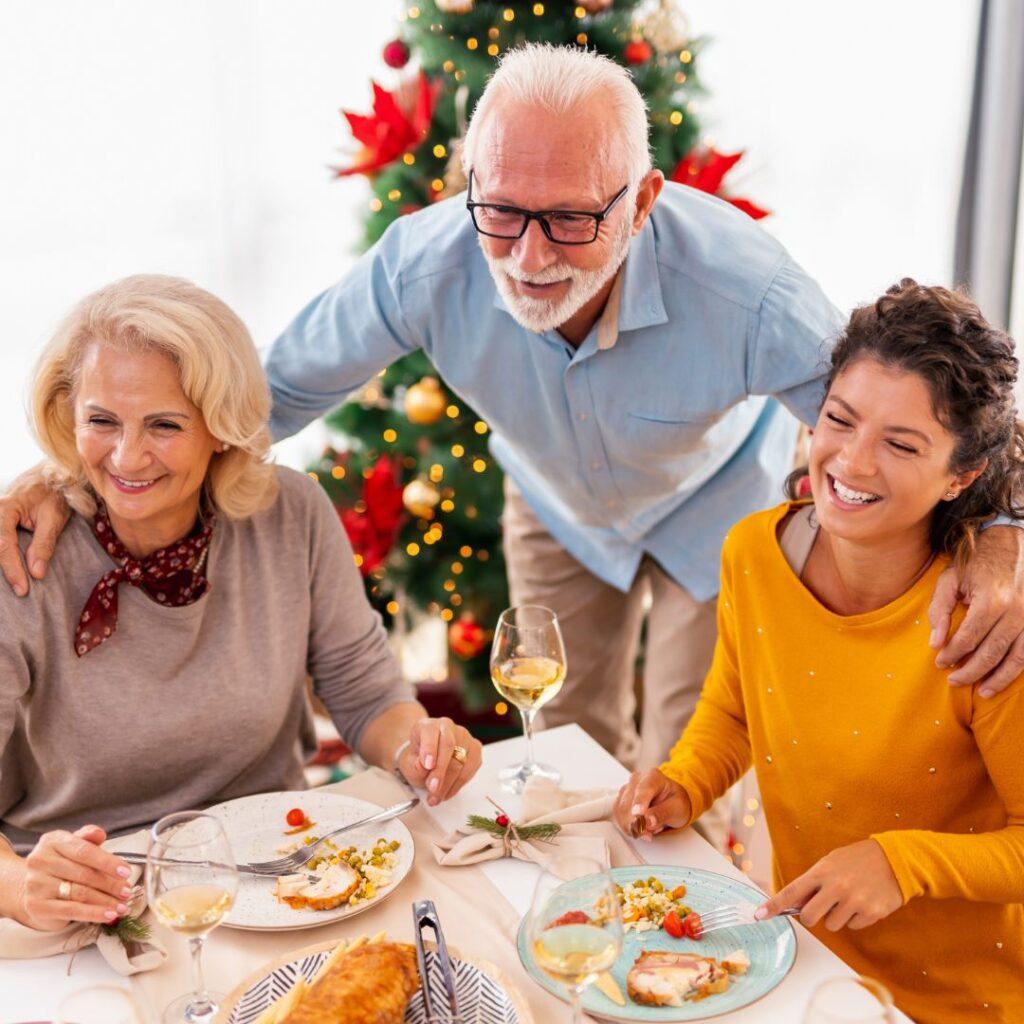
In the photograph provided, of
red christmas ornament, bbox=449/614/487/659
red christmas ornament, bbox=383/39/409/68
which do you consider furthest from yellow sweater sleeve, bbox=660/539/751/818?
red christmas ornament, bbox=383/39/409/68

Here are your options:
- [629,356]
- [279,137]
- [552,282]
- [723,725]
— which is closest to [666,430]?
[629,356]

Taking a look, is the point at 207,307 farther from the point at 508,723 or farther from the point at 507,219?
the point at 508,723

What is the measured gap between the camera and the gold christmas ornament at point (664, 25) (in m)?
2.83

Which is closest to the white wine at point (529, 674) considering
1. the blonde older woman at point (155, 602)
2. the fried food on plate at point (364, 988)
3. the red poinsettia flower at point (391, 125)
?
the blonde older woman at point (155, 602)

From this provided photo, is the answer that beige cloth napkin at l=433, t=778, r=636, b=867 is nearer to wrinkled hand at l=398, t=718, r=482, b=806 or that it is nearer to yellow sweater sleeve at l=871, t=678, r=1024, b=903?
wrinkled hand at l=398, t=718, r=482, b=806

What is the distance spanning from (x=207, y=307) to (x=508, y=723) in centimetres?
211

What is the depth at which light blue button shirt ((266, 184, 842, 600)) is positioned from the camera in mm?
2043

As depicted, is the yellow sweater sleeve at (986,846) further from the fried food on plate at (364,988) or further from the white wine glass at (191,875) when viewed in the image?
the white wine glass at (191,875)

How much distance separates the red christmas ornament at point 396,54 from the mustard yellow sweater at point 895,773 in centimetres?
174

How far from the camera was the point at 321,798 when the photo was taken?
5.39 ft

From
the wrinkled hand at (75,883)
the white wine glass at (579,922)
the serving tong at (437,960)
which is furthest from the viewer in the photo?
the wrinkled hand at (75,883)

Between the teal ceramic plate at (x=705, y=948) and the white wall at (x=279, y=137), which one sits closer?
the teal ceramic plate at (x=705, y=948)

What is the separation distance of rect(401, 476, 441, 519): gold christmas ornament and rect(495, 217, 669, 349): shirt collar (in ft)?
3.70

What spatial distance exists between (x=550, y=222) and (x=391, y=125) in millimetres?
1231
